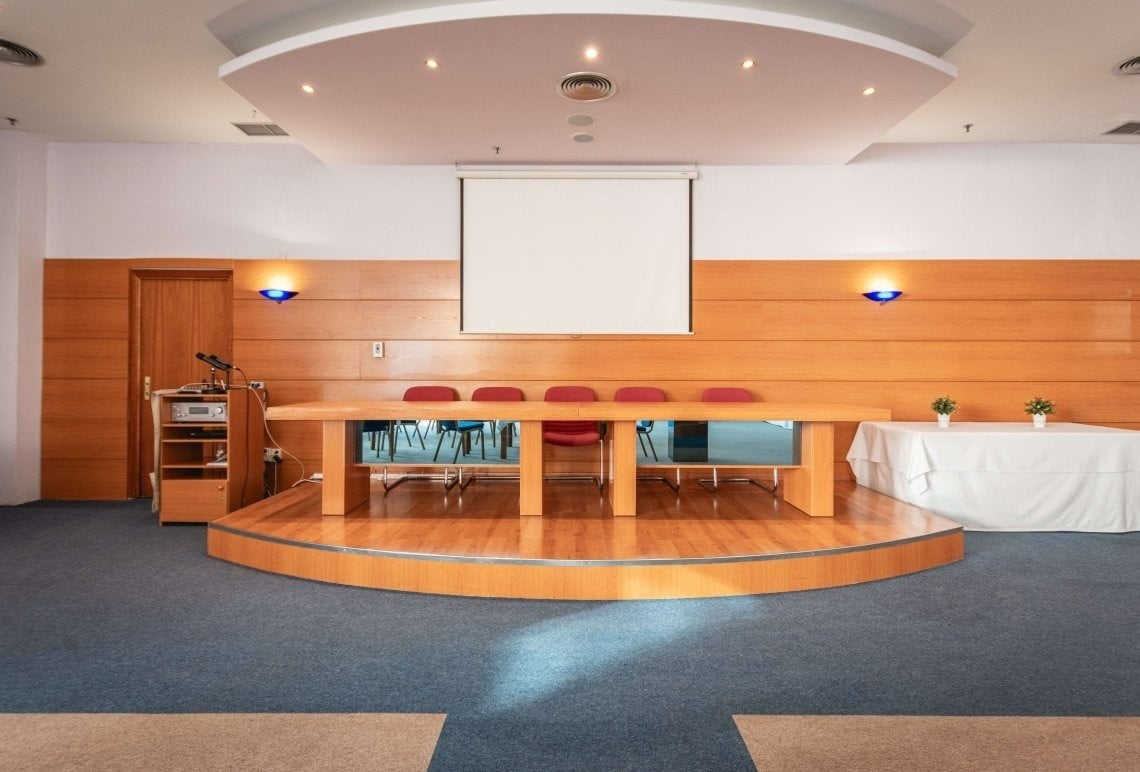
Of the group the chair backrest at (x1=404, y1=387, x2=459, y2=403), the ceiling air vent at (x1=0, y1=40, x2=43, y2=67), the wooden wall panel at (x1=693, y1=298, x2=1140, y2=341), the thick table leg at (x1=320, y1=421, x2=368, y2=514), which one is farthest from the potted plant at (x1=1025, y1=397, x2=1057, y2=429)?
the ceiling air vent at (x1=0, y1=40, x2=43, y2=67)

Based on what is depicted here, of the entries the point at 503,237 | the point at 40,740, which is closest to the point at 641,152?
the point at 503,237

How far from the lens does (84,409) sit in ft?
18.5

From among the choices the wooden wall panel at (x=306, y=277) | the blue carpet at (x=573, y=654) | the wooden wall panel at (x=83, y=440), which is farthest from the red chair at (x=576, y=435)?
the wooden wall panel at (x=83, y=440)

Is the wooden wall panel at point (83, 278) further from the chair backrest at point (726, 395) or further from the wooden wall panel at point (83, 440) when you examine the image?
the chair backrest at point (726, 395)

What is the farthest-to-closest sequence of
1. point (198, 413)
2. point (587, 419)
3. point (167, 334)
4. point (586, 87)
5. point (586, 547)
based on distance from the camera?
point (167, 334) < point (198, 413) < point (586, 87) < point (587, 419) < point (586, 547)

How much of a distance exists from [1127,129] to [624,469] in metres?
5.66

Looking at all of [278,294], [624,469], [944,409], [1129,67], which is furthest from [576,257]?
[1129,67]

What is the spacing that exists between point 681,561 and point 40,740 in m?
2.65

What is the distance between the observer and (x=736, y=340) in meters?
5.69

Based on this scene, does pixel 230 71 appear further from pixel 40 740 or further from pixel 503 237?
pixel 40 740

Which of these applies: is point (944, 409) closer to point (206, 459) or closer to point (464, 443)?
point (464, 443)

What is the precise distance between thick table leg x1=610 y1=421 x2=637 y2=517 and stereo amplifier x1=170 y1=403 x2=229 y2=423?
10.6 ft

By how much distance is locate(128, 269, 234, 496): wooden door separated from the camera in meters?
5.71

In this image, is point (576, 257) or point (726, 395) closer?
point (726, 395)
